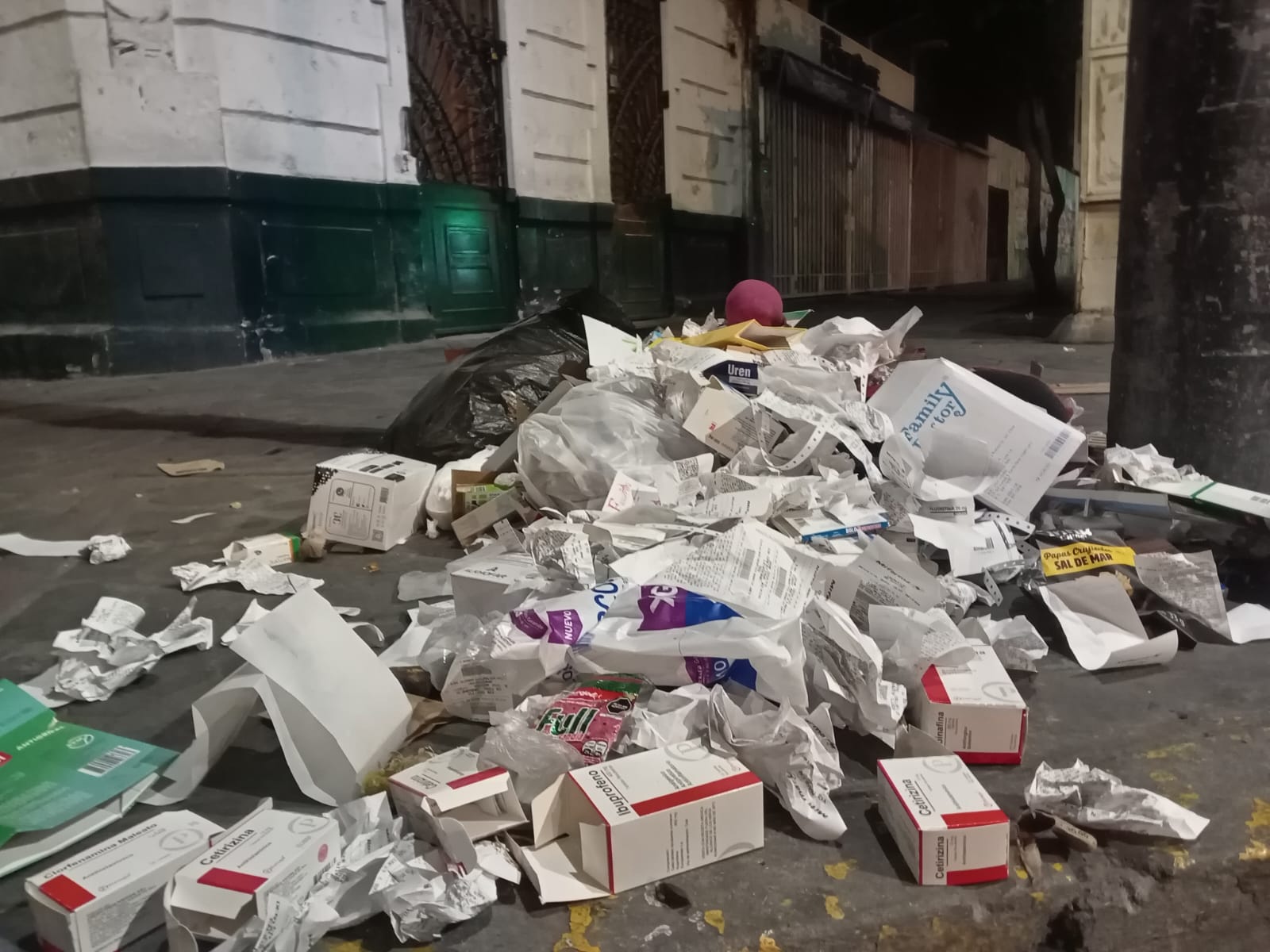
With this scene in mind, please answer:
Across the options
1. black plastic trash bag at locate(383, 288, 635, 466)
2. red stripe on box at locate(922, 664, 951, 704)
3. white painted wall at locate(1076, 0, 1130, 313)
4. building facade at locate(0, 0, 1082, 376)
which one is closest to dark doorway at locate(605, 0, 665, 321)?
building facade at locate(0, 0, 1082, 376)

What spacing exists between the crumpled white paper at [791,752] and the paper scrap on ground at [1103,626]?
45 cm

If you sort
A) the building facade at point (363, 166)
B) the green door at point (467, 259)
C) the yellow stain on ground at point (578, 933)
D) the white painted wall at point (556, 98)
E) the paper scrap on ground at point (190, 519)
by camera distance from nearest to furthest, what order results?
the yellow stain on ground at point (578, 933), the paper scrap on ground at point (190, 519), the building facade at point (363, 166), the green door at point (467, 259), the white painted wall at point (556, 98)

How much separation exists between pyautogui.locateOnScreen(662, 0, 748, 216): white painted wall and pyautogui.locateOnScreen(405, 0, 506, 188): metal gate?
6.12 feet

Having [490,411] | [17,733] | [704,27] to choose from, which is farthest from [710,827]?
[704,27]

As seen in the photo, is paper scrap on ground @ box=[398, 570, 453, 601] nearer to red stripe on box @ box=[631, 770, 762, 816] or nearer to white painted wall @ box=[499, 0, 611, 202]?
red stripe on box @ box=[631, 770, 762, 816]

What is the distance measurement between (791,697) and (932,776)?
0.19 meters

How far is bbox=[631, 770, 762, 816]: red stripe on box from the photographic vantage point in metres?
0.84

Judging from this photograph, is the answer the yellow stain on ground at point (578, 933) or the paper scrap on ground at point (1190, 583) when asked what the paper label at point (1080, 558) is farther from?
the yellow stain on ground at point (578, 933)

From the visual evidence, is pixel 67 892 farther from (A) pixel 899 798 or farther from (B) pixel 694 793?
(A) pixel 899 798

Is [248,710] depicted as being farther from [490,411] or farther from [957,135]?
[957,135]

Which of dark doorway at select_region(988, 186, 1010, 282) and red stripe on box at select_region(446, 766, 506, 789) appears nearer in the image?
red stripe on box at select_region(446, 766, 506, 789)

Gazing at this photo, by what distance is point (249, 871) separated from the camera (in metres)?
0.79

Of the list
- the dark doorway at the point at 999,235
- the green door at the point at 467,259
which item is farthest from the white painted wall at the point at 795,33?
the dark doorway at the point at 999,235

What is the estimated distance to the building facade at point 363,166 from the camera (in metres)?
4.38
